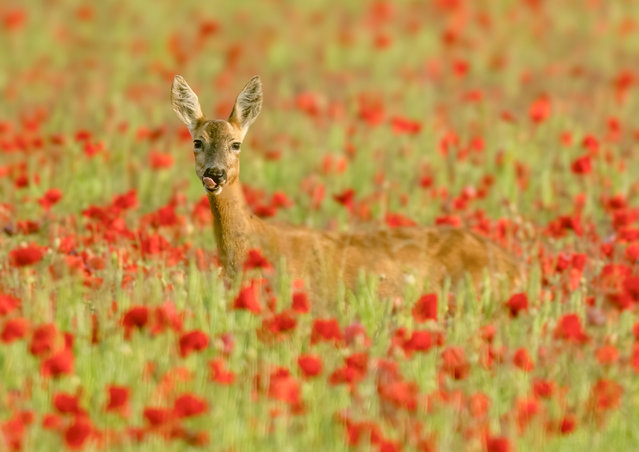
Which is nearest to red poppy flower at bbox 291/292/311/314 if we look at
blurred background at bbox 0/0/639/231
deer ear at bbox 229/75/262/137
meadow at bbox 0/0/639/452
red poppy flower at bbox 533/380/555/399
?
meadow at bbox 0/0/639/452

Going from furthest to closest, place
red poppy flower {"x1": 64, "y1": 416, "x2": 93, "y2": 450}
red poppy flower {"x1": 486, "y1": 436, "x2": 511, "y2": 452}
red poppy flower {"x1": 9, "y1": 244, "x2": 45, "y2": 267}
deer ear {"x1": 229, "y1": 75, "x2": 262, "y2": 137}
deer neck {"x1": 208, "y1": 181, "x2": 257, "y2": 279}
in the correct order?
deer ear {"x1": 229, "y1": 75, "x2": 262, "y2": 137} → deer neck {"x1": 208, "y1": 181, "x2": 257, "y2": 279} → red poppy flower {"x1": 9, "y1": 244, "x2": 45, "y2": 267} → red poppy flower {"x1": 486, "y1": 436, "x2": 511, "y2": 452} → red poppy flower {"x1": 64, "y1": 416, "x2": 93, "y2": 450}

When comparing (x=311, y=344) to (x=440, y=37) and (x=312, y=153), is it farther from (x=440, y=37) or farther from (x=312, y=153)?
(x=440, y=37)

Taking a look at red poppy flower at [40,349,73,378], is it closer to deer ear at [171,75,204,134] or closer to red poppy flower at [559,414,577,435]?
red poppy flower at [559,414,577,435]

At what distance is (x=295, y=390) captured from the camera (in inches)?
178

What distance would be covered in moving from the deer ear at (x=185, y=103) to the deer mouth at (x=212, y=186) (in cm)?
63

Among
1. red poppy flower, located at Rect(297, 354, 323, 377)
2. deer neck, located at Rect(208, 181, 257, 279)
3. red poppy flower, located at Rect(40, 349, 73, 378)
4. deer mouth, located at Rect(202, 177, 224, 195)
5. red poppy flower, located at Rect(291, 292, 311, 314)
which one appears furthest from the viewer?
deer neck, located at Rect(208, 181, 257, 279)

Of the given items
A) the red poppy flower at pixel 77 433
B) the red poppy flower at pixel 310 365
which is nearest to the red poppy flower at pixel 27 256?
the red poppy flower at pixel 310 365

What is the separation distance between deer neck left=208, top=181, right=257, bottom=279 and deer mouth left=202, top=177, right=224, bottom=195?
128mm

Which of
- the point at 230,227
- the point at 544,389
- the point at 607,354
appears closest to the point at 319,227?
the point at 230,227

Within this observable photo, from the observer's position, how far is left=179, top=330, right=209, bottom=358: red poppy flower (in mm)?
4773

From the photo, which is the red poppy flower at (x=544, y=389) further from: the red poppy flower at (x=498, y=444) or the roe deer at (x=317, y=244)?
the roe deer at (x=317, y=244)

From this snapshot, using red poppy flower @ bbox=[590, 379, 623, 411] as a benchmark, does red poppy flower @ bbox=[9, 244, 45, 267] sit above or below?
above

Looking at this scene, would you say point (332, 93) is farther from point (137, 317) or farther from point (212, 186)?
point (137, 317)

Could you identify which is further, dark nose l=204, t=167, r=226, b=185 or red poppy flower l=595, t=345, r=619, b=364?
dark nose l=204, t=167, r=226, b=185
